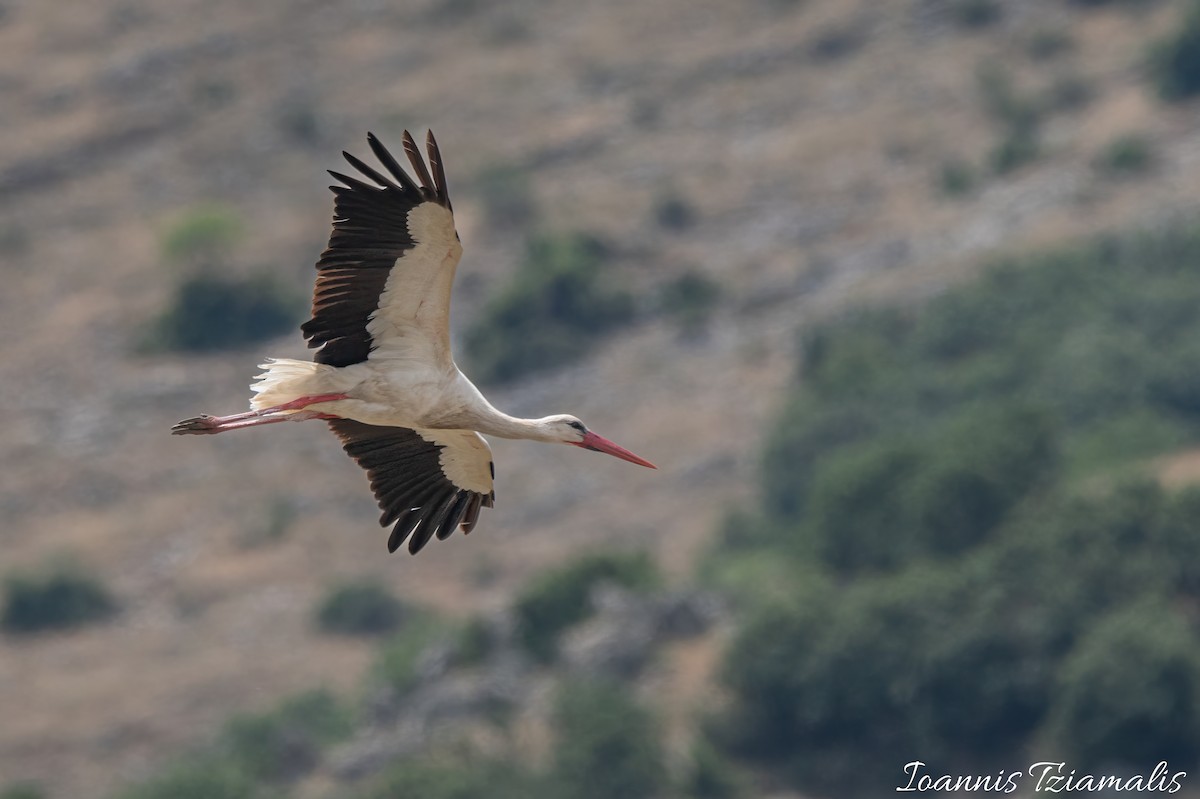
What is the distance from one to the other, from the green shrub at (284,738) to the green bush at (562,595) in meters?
4.27

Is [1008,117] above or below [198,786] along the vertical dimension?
above

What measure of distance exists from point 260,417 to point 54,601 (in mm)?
41157

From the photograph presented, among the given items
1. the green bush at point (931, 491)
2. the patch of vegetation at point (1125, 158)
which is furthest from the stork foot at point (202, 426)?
the patch of vegetation at point (1125, 158)

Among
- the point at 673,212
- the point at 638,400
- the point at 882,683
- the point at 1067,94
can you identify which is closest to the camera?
the point at 882,683

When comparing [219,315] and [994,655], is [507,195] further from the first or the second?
[994,655]

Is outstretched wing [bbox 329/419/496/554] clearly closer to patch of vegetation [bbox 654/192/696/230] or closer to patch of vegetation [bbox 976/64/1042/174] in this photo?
patch of vegetation [bbox 654/192/696/230]

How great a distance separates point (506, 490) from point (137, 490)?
8676 mm

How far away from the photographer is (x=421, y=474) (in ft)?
59.5

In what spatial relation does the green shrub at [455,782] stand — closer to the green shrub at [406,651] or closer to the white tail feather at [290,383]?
the green shrub at [406,651]

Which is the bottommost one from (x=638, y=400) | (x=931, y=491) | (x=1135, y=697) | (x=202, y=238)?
(x=1135, y=697)

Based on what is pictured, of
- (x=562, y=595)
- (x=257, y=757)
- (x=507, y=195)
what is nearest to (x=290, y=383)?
(x=257, y=757)

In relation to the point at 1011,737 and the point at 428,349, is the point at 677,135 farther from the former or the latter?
the point at 428,349

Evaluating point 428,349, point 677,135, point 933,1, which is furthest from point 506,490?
point 428,349

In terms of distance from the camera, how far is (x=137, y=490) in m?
60.7
